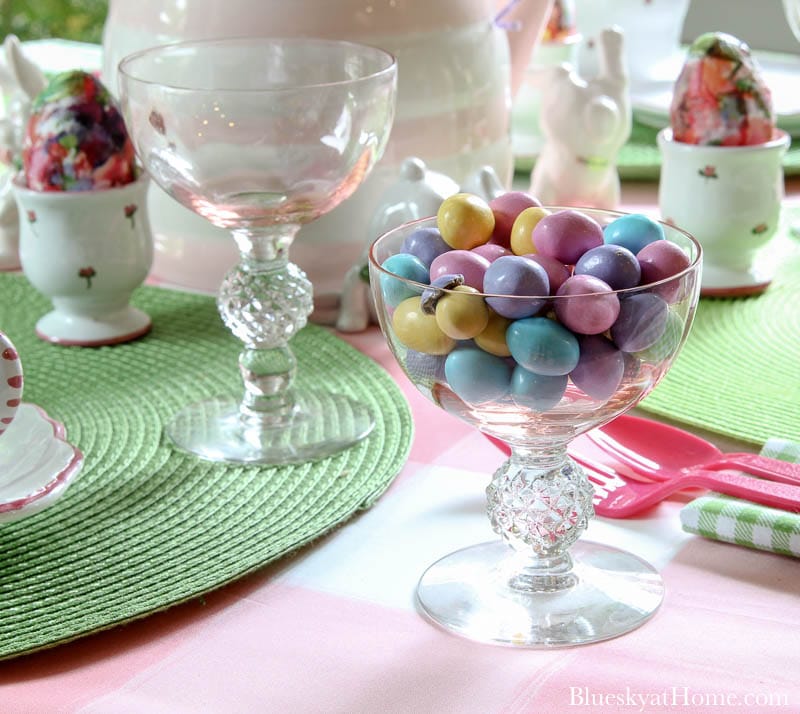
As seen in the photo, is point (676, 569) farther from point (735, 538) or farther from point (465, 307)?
point (465, 307)

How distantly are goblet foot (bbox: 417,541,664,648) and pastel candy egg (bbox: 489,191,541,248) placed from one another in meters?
0.13

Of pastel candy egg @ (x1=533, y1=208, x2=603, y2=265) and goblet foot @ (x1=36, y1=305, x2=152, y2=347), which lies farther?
goblet foot @ (x1=36, y1=305, x2=152, y2=347)

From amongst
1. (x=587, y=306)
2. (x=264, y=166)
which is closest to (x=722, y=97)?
(x=264, y=166)

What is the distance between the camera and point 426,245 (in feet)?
1.55

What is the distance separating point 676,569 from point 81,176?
46 cm

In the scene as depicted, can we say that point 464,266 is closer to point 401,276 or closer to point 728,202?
point 401,276

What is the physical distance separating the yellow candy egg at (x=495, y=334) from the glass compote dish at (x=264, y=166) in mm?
214

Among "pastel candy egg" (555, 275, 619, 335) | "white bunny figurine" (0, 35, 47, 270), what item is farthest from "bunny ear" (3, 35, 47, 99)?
"pastel candy egg" (555, 275, 619, 335)

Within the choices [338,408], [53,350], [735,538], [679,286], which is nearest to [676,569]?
[735,538]

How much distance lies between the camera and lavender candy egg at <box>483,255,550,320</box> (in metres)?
0.41

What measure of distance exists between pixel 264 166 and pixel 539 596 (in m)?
0.26

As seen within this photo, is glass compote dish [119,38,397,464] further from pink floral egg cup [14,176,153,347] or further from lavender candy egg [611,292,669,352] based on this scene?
lavender candy egg [611,292,669,352]

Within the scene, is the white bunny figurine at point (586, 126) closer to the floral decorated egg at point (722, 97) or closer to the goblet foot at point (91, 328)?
the floral decorated egg at point (722, 97)

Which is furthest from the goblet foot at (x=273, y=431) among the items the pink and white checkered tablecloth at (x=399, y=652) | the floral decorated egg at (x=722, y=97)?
the floral decorated egg at (x=722, y=97)
